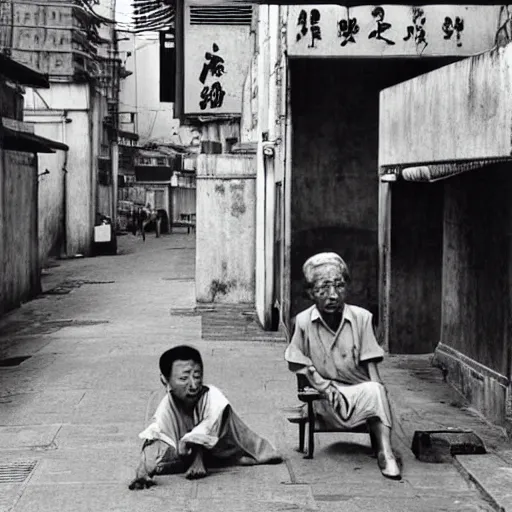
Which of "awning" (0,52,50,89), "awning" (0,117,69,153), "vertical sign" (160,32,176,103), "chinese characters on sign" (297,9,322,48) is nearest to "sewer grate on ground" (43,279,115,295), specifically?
"awning" (0,117,69,153)

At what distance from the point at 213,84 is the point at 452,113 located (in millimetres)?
13506

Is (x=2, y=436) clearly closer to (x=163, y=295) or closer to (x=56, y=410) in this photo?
(x=56, y=410)

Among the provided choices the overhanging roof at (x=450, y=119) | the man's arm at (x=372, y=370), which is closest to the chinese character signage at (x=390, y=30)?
the overhanging roof at (x=450, y=119)

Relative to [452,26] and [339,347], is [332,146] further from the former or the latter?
[339,347]

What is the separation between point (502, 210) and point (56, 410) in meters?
4.42

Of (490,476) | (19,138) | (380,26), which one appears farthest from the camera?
(19,138)

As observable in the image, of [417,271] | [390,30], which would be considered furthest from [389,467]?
[390,30]

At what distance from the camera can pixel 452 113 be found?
991cm

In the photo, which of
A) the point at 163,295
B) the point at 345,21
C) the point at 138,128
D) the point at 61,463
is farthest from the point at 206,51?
the point at 138,128

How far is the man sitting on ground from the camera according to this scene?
7699 mm

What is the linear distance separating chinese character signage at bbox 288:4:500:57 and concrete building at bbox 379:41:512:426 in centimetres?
164

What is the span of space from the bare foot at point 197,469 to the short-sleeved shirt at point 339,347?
0.99 meters

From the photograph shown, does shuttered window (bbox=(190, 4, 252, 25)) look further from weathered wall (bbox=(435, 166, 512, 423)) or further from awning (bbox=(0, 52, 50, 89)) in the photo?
weathered wall (bbox=(435, 166, 512, 423))

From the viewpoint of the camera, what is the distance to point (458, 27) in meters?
14.1
